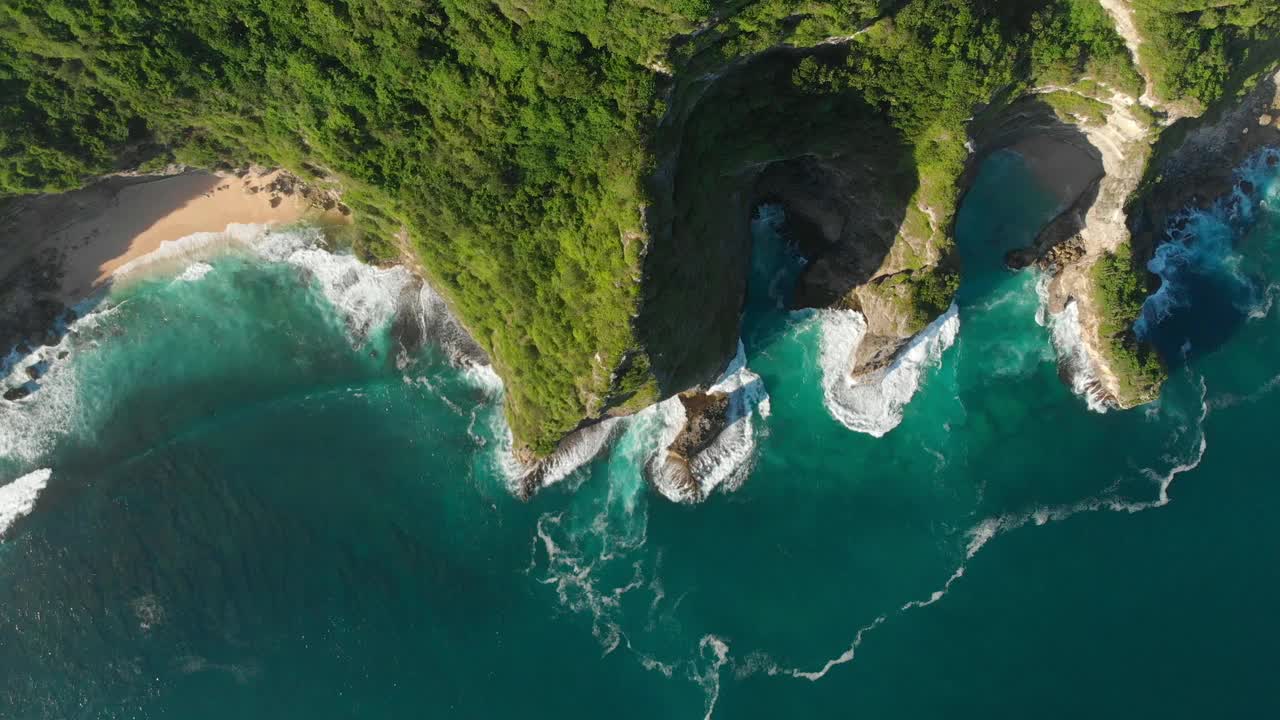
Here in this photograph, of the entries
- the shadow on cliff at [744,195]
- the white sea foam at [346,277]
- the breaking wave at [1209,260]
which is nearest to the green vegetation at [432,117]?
the shadow on cliff at [744,195]

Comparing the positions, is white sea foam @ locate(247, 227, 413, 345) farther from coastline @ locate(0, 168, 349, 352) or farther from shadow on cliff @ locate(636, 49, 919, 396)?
shadow on cliff @ locate(636, 49, 919, 396)

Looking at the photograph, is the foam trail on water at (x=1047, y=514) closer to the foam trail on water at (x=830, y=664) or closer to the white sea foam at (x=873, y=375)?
the foam trail on water at (x=830, y=664)

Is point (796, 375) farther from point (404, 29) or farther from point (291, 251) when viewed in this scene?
point (291, 251)

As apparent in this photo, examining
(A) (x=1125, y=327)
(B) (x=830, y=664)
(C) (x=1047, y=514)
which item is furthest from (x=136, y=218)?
(A) (x=1125, y=327)

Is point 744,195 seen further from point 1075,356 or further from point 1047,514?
point 1047,514

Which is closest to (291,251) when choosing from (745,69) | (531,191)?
(531,191)
